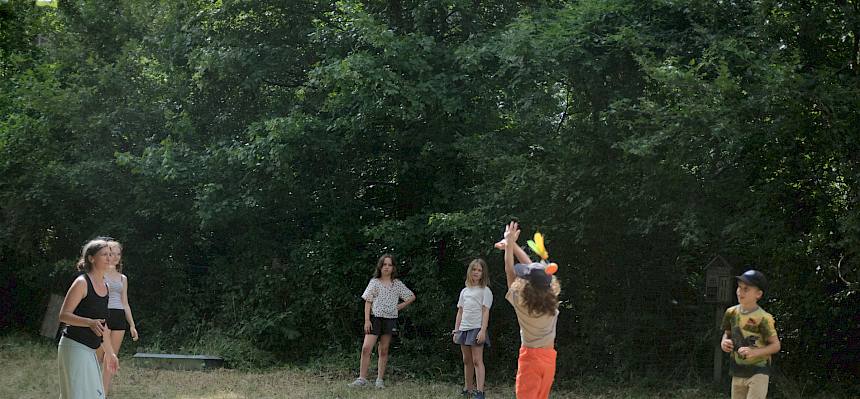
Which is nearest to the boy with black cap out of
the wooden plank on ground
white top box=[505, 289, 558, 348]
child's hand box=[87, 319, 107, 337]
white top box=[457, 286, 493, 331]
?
white top box=[505, 289, 558, 348]

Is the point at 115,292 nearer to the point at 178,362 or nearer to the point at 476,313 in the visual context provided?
the point at 178,362

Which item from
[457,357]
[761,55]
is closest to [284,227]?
[457,357]

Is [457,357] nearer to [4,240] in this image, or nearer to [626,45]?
[626,45]

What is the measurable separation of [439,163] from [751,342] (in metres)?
6.74

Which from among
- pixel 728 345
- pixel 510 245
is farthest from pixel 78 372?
pixel 728 345

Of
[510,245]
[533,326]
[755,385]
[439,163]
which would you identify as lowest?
[755,385]

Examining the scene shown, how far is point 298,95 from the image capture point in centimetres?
1337

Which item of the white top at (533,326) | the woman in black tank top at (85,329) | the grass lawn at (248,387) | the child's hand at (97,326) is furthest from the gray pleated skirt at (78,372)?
the grass lawn at (248,387)

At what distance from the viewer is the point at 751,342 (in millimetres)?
6309

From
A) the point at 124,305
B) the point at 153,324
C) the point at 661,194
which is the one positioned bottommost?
the point at 153,324

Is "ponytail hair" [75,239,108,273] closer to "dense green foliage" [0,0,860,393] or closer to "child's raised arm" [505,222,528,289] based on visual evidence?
"child's raised arm" [505,222,528,289]

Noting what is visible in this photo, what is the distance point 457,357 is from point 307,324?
243 centimetres

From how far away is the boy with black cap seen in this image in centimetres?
625

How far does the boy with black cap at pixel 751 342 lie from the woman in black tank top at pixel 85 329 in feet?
13.8
